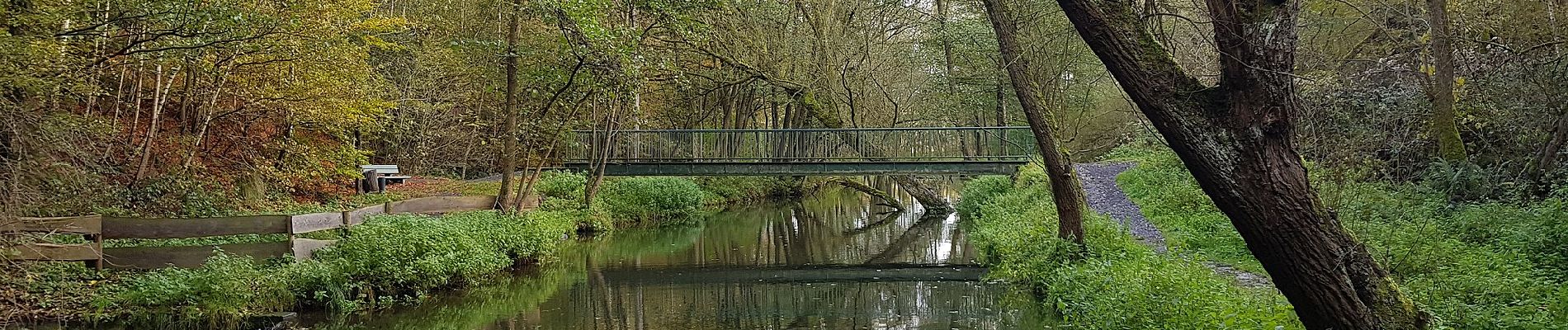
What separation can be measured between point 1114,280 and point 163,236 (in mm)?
9695

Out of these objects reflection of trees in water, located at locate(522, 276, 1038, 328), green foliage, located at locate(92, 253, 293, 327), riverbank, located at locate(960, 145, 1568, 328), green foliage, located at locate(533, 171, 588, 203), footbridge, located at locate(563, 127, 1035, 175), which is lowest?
reflection of trees in water, located at locate(522, 276, 1038, 328)

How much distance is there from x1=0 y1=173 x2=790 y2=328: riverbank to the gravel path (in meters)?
8.60

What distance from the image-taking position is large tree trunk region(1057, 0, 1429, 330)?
5.01 metres

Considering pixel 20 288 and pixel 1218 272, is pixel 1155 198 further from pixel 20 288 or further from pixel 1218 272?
pixel 20 288

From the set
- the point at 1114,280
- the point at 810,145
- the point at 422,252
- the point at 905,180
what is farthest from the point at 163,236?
the point at 905,180

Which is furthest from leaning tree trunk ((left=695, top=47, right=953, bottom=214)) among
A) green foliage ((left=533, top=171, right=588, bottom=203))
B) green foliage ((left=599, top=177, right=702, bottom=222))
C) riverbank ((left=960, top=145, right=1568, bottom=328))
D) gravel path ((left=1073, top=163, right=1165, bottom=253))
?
riverbank ((left=960, top=145, right=1568, bottom=328))

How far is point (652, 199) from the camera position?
82.5 ft

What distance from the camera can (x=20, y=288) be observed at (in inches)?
398

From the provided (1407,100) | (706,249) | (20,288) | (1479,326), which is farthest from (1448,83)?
(20,288)

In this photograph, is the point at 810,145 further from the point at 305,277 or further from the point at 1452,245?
the point at 1452,245

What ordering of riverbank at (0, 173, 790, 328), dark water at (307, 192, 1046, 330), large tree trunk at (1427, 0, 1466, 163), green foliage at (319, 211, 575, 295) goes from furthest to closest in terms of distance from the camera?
1. large tree trunk at (1427, 0, 1466, 163)
2. green foliage at (319, 211, 575, 295)
3. dark water at (307, 192, 1046, 330)
4. riverbank at (0, 173, 790, 328)

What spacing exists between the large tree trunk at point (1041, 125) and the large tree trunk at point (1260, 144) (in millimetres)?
6159

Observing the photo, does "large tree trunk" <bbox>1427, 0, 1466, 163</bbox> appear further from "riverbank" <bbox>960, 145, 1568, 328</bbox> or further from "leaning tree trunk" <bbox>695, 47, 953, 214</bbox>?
"leaning tree trunk" <bbox>695, 47, 953, 214</bbox>

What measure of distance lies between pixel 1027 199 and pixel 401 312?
11438mm
